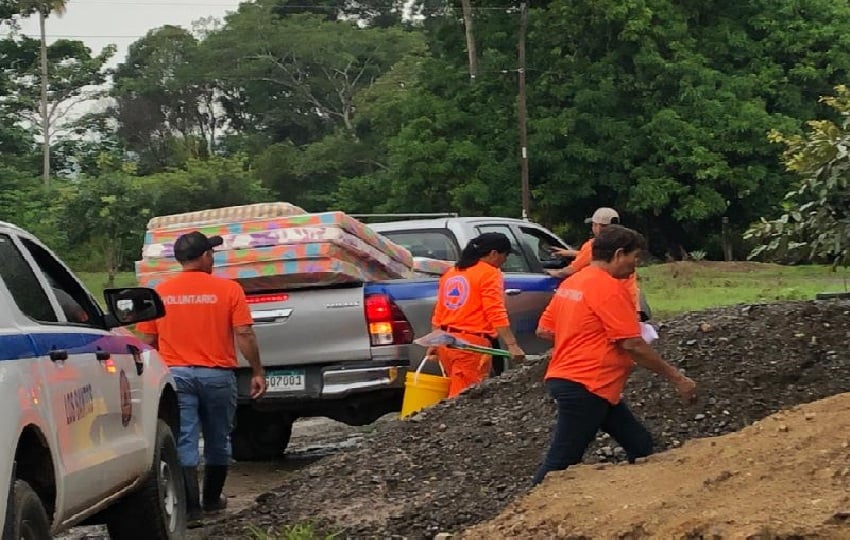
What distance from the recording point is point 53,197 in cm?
4384

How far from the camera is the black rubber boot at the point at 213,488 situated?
823 centimetres

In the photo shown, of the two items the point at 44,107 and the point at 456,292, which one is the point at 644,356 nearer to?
the point at 456,292

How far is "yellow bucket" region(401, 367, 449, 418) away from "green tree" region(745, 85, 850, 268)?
2.31 metres

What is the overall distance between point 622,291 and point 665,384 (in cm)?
204

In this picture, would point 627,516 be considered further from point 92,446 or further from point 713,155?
point 713,155

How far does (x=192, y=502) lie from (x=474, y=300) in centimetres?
235

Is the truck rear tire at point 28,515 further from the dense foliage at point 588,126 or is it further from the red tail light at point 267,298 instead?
the dense foliage at point 588,126

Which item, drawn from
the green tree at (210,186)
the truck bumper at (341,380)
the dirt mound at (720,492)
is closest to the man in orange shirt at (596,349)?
the dirt mound at (720,492)

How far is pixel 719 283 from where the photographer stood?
35.8m

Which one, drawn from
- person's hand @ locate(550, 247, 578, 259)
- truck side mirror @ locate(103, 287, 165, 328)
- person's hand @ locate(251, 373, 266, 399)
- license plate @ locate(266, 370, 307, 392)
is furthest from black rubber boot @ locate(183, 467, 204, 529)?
person's hand @ locate(550, 247, 578, 259)

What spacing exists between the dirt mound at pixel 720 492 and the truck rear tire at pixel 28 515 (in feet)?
6.77

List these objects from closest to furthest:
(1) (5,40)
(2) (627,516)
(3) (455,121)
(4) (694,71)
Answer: (2) (627,516), (4) (694,71), (3) (455,121), (1) (5,40)

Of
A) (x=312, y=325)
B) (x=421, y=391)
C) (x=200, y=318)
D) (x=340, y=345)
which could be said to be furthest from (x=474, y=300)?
(x=200, y=318)

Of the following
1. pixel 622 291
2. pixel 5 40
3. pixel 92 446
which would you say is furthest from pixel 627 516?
pixel 5 40
